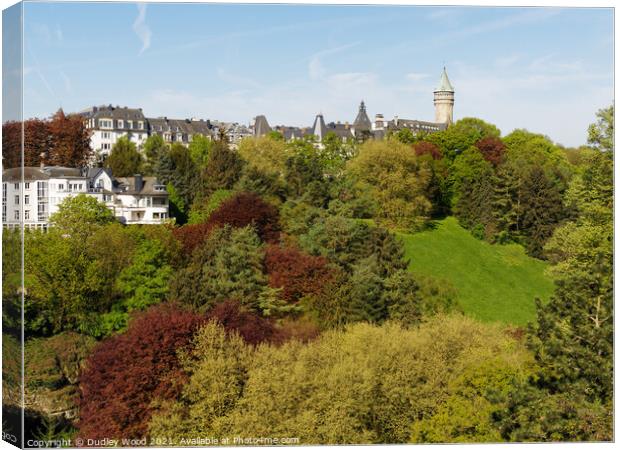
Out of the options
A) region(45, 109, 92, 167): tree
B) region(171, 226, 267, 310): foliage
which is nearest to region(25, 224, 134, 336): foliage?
region(171, 226, 267, 310): foliage

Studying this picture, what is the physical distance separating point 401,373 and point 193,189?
66.4 ft

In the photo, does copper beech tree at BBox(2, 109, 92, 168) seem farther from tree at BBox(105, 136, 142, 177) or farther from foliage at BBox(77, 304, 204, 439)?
foliage at BBox(77, 304, 204, 439)

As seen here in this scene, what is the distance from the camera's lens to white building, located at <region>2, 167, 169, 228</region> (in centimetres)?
1475

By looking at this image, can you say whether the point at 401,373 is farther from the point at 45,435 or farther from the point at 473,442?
the point at 45,435

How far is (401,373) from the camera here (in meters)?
17.6

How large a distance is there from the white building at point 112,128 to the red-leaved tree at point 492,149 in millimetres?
16599

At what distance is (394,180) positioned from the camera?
36.4 meters

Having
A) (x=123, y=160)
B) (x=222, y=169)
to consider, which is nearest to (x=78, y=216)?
(x=222, y=169)

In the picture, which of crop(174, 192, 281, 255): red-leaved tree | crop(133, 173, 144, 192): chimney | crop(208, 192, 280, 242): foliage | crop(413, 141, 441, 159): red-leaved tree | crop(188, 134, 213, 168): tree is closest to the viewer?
crop(174, 192, 281, 255): red-leaved tree

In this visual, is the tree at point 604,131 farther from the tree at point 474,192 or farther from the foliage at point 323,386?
the tree at point 474,192

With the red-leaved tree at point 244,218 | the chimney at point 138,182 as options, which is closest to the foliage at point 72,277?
the red-leaved tree at point 244,218

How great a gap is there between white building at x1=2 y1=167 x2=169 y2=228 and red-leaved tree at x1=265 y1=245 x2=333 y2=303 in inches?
232

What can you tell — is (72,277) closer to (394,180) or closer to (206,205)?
(206,205)

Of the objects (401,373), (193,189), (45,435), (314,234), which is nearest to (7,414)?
(45,435)
